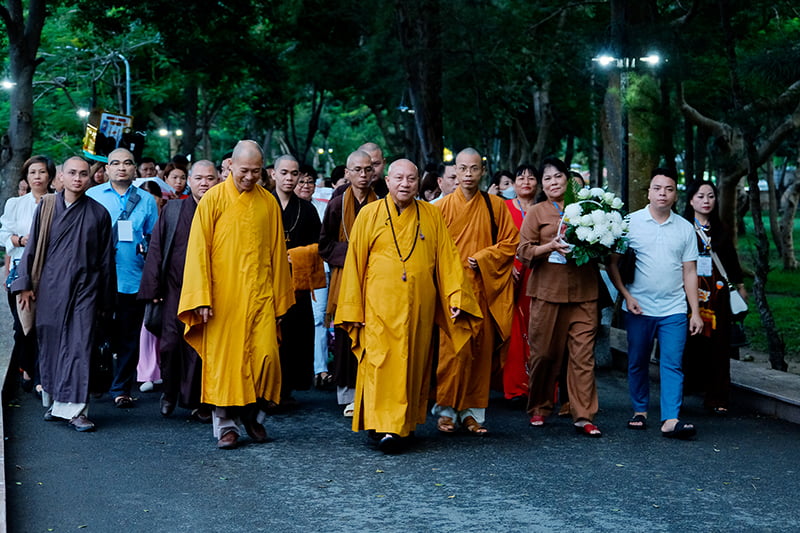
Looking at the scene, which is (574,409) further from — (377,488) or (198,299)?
(198,299)

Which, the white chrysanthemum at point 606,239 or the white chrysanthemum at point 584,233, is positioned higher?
the white chrysanthemum at point 584,233

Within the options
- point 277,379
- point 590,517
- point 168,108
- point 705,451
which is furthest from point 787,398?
A: point 168,108

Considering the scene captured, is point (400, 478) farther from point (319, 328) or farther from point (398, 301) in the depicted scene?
point (319, 328)

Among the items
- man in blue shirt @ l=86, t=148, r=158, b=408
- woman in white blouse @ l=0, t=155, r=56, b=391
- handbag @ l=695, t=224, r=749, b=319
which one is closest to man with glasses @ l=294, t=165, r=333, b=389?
man in blue shirt @ l=86, t=148, r=158, b=408

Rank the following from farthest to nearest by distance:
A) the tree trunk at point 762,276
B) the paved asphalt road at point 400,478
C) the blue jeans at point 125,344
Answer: the tree trunk at point 762,276, the blue jeans at point 125,344, the paved asphalt road at point 400,478

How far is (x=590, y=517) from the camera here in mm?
Answer: 5289

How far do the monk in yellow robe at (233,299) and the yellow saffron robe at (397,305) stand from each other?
20.5 inches

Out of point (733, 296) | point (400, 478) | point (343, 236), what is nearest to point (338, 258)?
point (343, 236)

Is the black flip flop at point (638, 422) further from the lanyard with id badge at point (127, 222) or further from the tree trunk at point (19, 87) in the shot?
the tree trunk at point (19, 87)

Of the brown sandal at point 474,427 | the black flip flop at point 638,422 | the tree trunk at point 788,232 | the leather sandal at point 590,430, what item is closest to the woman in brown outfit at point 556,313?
the leather sandal at point 590,430

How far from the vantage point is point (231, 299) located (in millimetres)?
6879

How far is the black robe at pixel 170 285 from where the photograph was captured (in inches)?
300

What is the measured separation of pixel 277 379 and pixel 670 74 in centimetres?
756

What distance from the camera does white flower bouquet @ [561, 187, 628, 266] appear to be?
23.3 ft
